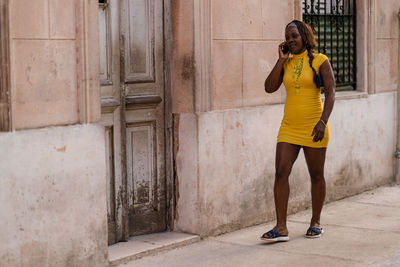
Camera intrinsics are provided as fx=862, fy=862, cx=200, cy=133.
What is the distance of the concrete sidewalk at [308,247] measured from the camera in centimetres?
678

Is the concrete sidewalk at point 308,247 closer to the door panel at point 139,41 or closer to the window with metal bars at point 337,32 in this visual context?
the door panel at point 139,41

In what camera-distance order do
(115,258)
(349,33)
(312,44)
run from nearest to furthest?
(115,258)
(312,44)
(349,33)

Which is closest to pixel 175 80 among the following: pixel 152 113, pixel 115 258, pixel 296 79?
pixel 152 113

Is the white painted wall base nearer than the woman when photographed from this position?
No

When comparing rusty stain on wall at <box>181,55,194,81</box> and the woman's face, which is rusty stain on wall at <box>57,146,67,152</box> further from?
the woman's face

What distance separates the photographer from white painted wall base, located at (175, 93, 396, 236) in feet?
25.1

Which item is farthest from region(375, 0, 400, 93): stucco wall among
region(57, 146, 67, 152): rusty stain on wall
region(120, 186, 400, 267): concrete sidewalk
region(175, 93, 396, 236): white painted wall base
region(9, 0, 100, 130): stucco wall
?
region(57, 146, 67, 152): rusty stain on wall

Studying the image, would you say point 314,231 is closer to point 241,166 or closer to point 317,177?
point 317,177

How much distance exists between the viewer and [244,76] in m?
8.20

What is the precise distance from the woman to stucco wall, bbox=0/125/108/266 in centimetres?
168

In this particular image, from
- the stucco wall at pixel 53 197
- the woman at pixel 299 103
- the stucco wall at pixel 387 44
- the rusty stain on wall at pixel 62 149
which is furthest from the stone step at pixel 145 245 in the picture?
the stucco wall at pixel 387 44

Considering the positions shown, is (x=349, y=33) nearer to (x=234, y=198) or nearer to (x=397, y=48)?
(x=397, y=48)

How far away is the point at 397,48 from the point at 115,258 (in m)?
5.71

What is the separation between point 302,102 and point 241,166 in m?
1.06
